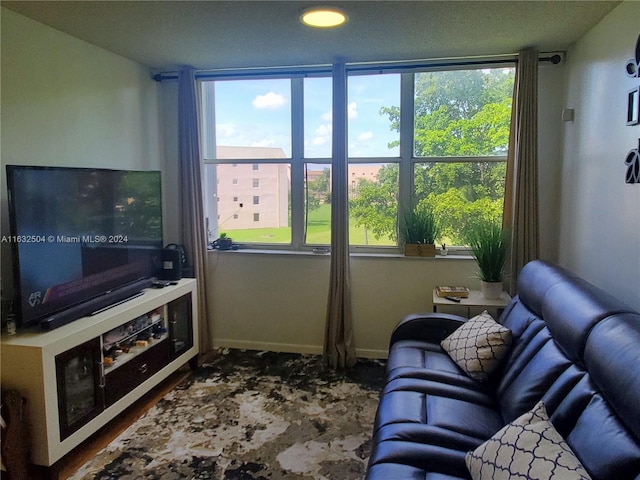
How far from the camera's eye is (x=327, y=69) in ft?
11.5

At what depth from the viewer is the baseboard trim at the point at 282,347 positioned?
3.70 metres

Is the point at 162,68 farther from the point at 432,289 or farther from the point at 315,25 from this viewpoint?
the point at 432,289

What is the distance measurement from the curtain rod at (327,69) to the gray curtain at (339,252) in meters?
0.20

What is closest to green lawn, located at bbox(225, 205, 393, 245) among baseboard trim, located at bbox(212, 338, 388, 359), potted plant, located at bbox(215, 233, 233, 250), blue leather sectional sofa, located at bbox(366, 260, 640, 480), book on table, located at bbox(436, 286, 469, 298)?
potted plant, located at bbox(215, 233, 233, 250)

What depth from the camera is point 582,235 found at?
2.85 meters

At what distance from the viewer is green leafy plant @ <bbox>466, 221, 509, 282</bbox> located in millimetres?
3148

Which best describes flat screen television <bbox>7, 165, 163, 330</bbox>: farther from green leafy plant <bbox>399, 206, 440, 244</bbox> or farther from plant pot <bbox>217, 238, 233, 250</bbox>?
green leafy plant <bbox>399, 206, 440, 244</bbox>

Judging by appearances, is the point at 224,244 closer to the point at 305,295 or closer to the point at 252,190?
the point at 252,190

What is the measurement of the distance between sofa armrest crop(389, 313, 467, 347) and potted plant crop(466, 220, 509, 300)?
45 centimetres

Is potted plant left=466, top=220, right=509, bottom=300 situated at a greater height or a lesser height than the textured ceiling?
lesser

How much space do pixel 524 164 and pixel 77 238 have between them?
286 centimetres

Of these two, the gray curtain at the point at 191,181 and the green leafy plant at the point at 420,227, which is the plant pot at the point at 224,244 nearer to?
the gray curtain at the point at 191,181

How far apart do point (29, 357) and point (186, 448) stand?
0.90 m

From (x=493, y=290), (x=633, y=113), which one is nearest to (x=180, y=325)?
(x=493, y=290)
